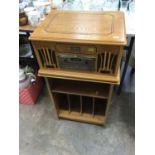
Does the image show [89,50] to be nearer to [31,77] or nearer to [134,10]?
[134,10]

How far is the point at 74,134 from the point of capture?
1.45m

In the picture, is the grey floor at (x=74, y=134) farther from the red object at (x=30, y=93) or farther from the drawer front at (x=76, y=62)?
the drawer front at (x=76, y=62)

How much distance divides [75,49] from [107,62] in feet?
0.67

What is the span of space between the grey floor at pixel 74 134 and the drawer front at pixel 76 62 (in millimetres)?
733

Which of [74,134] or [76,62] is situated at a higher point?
[76,62]

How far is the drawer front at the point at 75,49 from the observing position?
87 cm

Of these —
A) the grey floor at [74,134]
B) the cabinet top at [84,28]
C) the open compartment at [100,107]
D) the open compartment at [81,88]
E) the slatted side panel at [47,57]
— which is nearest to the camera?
the cabinet top at [84,28]

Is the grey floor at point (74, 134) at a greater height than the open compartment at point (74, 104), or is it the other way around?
the open compartment at point (74, 104)

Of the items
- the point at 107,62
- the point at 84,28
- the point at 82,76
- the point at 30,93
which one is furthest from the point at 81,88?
the point at 30,93

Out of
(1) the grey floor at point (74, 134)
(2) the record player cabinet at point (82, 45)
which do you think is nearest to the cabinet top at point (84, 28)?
(2) the record player cabinet at point (82, 45)

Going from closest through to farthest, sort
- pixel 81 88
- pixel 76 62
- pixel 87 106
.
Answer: pixel 76 62 < pixel 81 88 < pixel 87 106

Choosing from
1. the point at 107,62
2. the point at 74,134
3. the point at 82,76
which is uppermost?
the point at 107,62

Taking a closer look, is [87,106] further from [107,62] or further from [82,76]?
[107,62]
